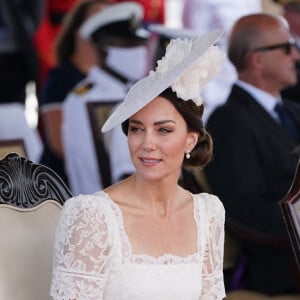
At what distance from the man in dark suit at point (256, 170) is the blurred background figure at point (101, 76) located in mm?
1046

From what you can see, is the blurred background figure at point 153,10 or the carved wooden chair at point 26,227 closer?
the carved wooden chair at point 26,227

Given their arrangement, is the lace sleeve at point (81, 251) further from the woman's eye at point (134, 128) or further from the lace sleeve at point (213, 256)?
the lace sleeve at point (213, 256)

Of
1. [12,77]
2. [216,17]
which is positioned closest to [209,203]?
[216,17]

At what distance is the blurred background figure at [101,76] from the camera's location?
22.2 feet

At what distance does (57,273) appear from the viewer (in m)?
3.46

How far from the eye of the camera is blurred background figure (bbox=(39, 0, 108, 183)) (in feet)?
23.1

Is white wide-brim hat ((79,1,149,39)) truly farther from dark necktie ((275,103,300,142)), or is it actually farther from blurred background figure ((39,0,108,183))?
dark necktie ((275,103,300,142))

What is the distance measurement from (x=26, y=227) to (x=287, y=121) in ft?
8.41

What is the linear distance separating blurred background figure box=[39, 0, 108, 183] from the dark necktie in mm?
1442

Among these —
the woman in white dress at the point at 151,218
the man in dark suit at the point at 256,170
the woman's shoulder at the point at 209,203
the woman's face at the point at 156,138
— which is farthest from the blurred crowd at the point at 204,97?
the woman's face at the point at 156,138

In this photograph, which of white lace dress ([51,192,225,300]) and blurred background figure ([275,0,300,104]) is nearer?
white lace dress ([51,192,225,300])

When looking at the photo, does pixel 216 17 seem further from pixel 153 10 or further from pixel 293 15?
pixel 293 15

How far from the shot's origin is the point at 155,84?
11.5ft

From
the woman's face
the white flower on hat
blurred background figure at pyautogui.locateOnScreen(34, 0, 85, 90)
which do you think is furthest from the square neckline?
blurred background figure at pyautogui.locateOnScreen(34, 0, 85, 90)
